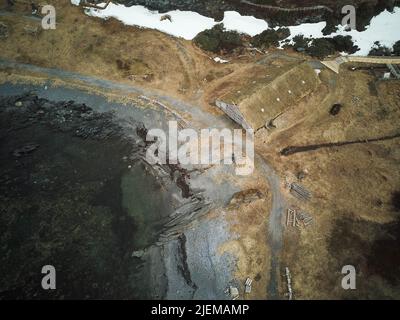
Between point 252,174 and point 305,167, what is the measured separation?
6.51 m

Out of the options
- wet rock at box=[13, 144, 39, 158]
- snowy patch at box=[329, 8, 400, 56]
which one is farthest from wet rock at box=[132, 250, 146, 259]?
snowy patch at box=[329, 8, 400, 56]

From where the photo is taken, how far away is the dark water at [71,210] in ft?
127

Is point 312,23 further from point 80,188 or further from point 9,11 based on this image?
point 9,11

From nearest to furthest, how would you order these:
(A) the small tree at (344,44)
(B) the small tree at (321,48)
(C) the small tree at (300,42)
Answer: (B) the small tree at (321,48) → (A) the small tree at (344,44) → (C) the small tree at (300,42)

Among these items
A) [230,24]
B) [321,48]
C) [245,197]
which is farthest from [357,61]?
[245,197]

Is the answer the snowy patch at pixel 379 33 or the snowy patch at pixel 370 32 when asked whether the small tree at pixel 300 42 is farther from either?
the snowy patch at pixel 379 33

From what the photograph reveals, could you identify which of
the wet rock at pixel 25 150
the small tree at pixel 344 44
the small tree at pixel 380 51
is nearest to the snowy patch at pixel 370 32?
the small tree at pixel 380 51

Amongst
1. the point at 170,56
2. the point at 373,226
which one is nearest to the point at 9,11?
the point at 170,56

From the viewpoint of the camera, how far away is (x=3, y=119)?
164 feet

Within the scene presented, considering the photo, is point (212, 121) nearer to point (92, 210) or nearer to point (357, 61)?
point (92, 210)

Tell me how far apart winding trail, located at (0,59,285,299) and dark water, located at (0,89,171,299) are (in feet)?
20.8

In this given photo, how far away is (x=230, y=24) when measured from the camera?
59.1 meters

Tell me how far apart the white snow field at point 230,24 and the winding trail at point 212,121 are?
1177 cm

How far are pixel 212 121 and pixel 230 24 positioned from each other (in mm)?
18521
